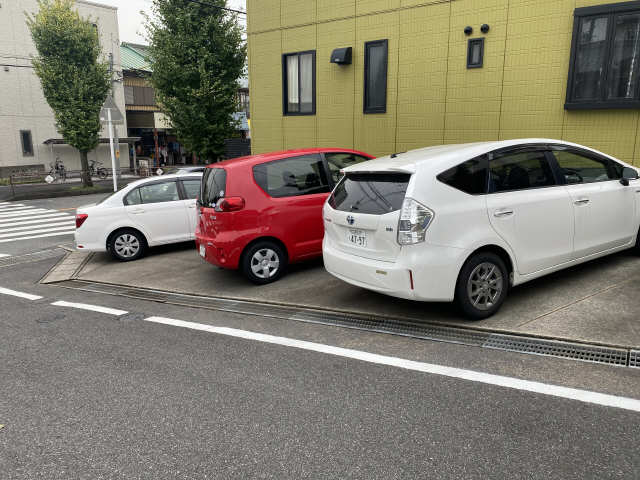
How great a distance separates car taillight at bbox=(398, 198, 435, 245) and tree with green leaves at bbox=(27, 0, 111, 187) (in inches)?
884

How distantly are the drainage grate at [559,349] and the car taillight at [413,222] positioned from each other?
3.75 ft

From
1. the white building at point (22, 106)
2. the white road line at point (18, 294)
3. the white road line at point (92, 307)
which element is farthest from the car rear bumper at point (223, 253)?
the white building at point (22, 106)

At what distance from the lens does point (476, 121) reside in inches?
388

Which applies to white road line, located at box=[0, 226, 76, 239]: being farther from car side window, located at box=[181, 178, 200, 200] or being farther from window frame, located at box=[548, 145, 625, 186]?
window frame, located at box=[548, 145, 625, 186]

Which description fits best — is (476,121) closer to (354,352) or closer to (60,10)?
(354,352)

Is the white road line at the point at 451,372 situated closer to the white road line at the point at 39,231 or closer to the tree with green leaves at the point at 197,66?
the white road line at the point at 39,231

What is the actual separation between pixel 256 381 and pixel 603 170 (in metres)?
4.75

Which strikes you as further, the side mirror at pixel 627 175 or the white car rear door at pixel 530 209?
the side mirror at pixel 627 175

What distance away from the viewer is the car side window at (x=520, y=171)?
16.0 ft

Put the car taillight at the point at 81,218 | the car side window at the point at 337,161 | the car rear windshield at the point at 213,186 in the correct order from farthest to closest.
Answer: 1. the car taillight at the point at 81,218
2. the car side window at the point at 337,161
3. the car rear windshield at the point at 213,186

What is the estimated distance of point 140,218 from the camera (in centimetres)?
912

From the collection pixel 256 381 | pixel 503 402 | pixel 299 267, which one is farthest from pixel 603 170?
pixel 256 381

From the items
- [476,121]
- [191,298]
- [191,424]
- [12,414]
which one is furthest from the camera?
[476,121]

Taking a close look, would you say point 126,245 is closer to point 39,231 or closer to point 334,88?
point 39,231
